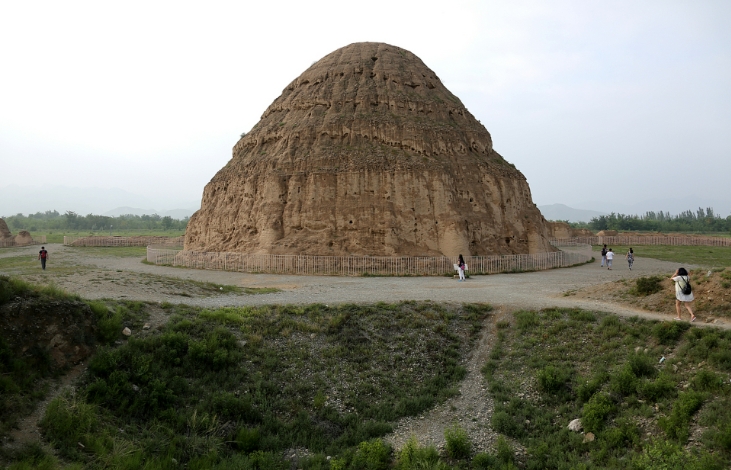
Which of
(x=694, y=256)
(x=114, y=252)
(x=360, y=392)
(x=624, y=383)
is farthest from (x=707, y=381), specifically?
(x=114, y=252)

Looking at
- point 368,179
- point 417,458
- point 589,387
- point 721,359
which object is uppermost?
point 368,179

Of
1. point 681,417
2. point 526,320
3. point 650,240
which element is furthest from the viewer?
point 650,240

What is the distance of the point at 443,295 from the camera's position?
736 inches

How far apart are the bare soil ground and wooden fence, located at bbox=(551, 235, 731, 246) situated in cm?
3817

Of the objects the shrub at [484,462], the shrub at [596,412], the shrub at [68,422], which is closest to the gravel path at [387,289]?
the shrub at [596,412]

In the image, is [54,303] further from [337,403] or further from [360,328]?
[360,328]

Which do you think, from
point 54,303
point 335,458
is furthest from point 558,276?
point 54,303

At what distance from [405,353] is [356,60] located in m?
31.4

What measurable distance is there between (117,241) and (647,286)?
214ft

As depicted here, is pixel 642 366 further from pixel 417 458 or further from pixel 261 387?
pixel 261 387

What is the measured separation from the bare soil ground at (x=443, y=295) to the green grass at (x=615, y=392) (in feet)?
2.30

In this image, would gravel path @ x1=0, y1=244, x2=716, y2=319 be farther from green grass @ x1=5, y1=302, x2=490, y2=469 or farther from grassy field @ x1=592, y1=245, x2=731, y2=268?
grassy field @ x1=592, y1=245, x2=731, y2=268

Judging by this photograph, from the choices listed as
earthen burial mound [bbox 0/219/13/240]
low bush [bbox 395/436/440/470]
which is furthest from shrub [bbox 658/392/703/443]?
earthen burial mound [bbox 0/219/13/240]

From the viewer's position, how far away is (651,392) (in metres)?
9.96
